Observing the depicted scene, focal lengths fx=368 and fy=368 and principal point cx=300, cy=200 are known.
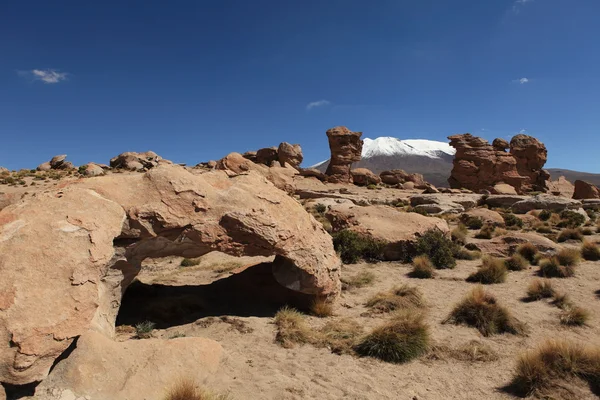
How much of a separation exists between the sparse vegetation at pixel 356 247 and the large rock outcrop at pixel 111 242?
14.2 ft

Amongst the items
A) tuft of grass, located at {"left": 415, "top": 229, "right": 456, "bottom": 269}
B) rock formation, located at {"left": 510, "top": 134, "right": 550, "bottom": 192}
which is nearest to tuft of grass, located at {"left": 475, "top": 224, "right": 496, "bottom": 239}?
tuft of grass, located at {"left": 415, "top": 229, "right": 456, "bottom": 269}

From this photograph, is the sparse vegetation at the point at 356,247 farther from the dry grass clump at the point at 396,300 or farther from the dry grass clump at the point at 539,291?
the dry grass clump at the point at 539,291

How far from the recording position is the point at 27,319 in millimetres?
4188

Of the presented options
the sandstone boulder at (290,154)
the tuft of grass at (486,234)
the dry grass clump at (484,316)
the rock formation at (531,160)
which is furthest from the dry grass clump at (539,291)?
the rock formation at (531,160)

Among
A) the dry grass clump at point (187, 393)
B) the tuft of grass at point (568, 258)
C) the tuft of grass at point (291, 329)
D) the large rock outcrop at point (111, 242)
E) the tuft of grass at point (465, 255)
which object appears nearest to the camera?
the large rock outcrop at point (111, 242)

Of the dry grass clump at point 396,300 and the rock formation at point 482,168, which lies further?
the rock formation at point 482,168

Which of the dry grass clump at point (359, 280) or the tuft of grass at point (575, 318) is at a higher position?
the dry grass clump at point (359, 280)

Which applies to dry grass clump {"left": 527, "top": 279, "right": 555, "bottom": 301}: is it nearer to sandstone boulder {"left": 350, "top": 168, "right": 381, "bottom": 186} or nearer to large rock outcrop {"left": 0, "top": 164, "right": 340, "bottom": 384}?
large rock outcrop {"left": 0, "top": 164, "right": 340, "bottom": 384}

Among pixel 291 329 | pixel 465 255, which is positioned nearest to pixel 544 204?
pixel 465 255

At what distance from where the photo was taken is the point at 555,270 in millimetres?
11383

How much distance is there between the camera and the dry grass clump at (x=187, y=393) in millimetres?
4387

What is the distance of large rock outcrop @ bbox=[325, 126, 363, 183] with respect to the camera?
4984cm

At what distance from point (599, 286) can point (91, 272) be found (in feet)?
40.9

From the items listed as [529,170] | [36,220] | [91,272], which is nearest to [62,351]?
[91,272]
